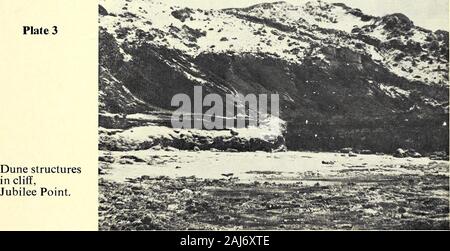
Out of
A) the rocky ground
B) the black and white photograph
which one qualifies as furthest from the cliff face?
the rocky ground

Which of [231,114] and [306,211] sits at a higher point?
[231,114]

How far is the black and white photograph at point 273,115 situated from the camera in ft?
19.2

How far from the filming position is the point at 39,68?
229 inches

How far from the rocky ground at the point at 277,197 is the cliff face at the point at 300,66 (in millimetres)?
289

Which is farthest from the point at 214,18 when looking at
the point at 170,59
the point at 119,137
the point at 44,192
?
the point at 44,192

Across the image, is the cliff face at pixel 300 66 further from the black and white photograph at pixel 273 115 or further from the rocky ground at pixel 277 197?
the rocky ground at pixel 277 197

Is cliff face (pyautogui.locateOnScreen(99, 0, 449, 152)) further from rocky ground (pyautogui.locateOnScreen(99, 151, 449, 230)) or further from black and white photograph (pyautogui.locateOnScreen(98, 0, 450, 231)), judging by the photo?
rocky ground (pyautogui.locateOnScreen(99, 151, 449, 230))

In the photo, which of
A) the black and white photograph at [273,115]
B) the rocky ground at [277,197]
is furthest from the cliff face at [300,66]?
the rocky ground at [277,197]

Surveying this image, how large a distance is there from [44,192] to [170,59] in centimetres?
176

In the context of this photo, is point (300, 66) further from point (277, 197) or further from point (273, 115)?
point (277, 197)

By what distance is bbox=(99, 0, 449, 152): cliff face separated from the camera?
6.01m

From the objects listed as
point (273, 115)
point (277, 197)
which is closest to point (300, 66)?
point (273, 115)

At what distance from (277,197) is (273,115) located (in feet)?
2.60

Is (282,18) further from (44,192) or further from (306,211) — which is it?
(44,192)
